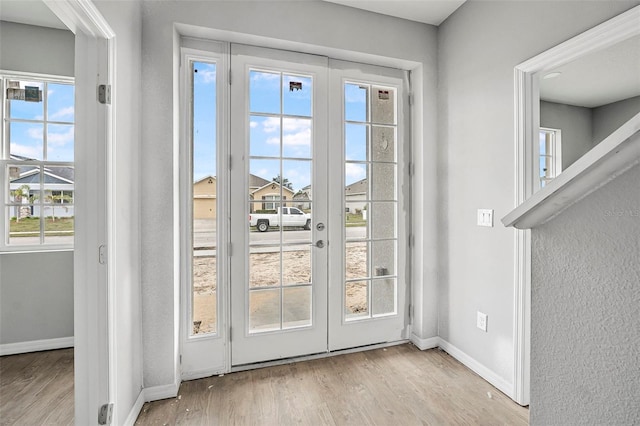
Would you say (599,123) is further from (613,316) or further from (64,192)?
(64,192)

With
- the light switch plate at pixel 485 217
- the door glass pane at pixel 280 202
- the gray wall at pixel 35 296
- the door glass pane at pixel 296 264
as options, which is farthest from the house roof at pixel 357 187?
the gray wall at pixel 35 296

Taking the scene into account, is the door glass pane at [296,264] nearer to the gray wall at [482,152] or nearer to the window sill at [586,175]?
the gray wall at [482,152]

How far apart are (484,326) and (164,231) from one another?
→ 2.30 meters

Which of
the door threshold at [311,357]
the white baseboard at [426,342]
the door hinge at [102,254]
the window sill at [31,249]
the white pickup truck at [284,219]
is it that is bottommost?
the door threshold at [311,357]

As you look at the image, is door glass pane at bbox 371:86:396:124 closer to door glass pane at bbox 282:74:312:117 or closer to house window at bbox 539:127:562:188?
door glass pane at bbox 282:74:312:117

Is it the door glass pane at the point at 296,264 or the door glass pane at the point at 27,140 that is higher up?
the door glass pane at the point at 27,140

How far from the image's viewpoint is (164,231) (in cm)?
191

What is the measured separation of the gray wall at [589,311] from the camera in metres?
0.54

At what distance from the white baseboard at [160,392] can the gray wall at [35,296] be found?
43.5 inches

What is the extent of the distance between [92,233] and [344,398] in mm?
1705

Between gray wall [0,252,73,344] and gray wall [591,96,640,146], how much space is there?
3.75 m

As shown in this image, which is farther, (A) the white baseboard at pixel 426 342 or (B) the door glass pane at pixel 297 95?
(A) the white baseboard at pixel 426 342

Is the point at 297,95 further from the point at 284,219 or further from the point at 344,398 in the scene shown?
the point at 344,398

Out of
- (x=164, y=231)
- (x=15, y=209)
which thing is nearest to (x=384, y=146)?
(x=164, y=231)
